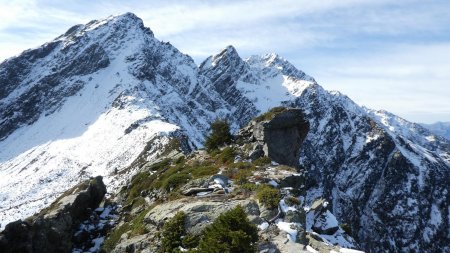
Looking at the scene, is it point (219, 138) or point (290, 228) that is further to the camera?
point (219, 138)

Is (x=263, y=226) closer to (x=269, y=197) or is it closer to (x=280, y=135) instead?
(x=269, y=197)

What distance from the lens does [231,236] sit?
57.5ft

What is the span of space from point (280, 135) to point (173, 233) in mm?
19236

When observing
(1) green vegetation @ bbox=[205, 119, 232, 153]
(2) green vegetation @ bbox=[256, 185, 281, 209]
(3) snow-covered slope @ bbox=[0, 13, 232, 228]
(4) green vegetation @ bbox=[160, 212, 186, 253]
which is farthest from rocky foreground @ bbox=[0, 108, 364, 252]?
(3) snow-covered slope @ bbox=[0, 13, 232, 228]

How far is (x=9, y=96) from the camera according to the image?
19062cm

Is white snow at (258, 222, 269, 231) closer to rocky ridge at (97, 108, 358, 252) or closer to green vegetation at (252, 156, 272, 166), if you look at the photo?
rocky ridge at (97, 108, 358, 252)

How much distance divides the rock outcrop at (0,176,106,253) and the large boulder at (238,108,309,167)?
14125 millimetres

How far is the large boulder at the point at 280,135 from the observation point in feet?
122

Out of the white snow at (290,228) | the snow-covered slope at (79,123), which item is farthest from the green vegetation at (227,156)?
the snow-covered slope at (79,123)

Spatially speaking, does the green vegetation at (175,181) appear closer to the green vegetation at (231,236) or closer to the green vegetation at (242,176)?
the green vegetation at (242,176)

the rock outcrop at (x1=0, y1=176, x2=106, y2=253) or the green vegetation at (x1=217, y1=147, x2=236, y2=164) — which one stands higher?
the green vegetation at (x1=217, y1=147, x2=236, y2=164)

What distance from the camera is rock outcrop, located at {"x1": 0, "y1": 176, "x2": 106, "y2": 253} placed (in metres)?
25.8

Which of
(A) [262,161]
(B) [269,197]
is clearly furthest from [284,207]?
(A) [262,161]

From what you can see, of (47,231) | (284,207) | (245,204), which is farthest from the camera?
(47,231)
